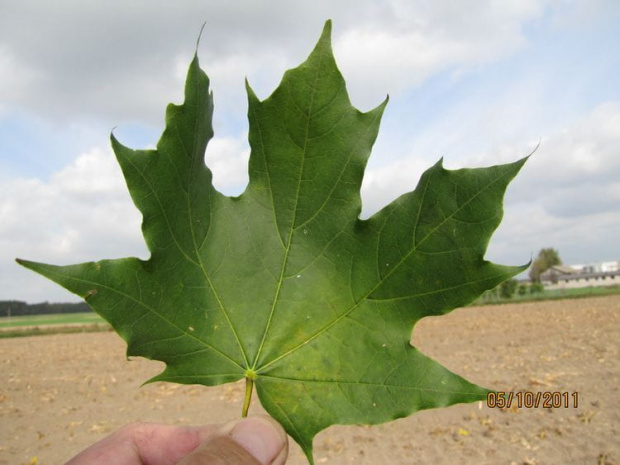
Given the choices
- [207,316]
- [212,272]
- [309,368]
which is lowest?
[309,368]

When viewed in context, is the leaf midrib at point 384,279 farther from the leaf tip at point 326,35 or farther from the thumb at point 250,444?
the leaf tip at point 326,35

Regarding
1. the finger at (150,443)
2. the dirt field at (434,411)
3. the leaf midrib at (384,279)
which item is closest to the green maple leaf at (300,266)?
the leaf midrib at (384,279)

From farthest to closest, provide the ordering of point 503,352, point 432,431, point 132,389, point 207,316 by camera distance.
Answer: point 503,352 → point 132,389 → point 432,431 → point 207,316

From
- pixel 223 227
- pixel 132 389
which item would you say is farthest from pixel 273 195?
pixel 132 389

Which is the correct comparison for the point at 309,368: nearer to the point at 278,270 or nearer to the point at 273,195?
the point at 278,270

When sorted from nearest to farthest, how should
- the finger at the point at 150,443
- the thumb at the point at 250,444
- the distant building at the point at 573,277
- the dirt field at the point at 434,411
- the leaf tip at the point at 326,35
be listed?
the leaf tip at the point at 326,35
the thumb at the point at 250,444
the finger at the point at 150,443
the dirt field at the point at 434,411
the distant building at the point at 573,277
